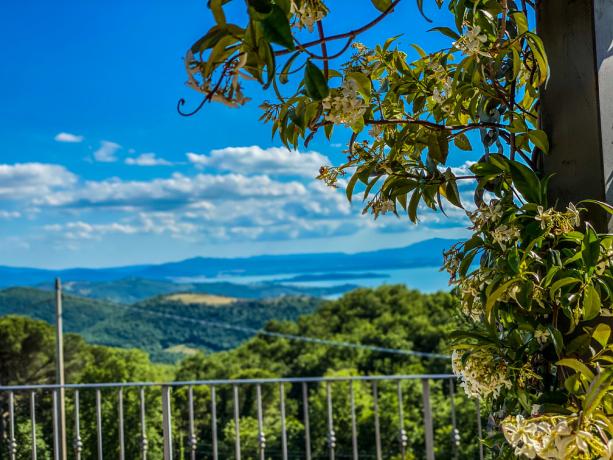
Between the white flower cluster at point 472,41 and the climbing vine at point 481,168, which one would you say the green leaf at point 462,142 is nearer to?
the climbing vine at point 481,168

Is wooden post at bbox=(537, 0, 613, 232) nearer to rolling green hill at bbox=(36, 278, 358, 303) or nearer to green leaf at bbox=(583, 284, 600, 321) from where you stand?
green leaf at bbox=(583, 284, 600, 321)

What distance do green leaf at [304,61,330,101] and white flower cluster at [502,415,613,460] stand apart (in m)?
0.43

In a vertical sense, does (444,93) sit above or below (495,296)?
above

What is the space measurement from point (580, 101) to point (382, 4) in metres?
0.32

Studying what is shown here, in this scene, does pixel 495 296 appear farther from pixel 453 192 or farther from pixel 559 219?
pixel 453 192

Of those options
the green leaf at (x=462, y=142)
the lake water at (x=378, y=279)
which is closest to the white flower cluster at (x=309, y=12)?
the green leaf at (x=462, y=142)

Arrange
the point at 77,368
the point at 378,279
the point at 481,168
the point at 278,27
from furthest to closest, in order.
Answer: the point at 378,279 → the point at 77,368 → the point at 481,168 → the point at 278,27

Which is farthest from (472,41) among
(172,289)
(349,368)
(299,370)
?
(172,289)

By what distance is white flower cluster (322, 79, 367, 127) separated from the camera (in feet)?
2.86

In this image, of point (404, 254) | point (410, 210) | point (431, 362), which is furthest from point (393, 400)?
point (410, 210)

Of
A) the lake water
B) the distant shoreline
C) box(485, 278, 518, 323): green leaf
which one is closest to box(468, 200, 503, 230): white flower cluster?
box(485, 278, 518, 323): green leaf

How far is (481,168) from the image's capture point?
1.03m

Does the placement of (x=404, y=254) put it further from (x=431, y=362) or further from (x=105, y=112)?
(x=105, y=112)

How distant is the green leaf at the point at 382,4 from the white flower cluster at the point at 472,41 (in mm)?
124
